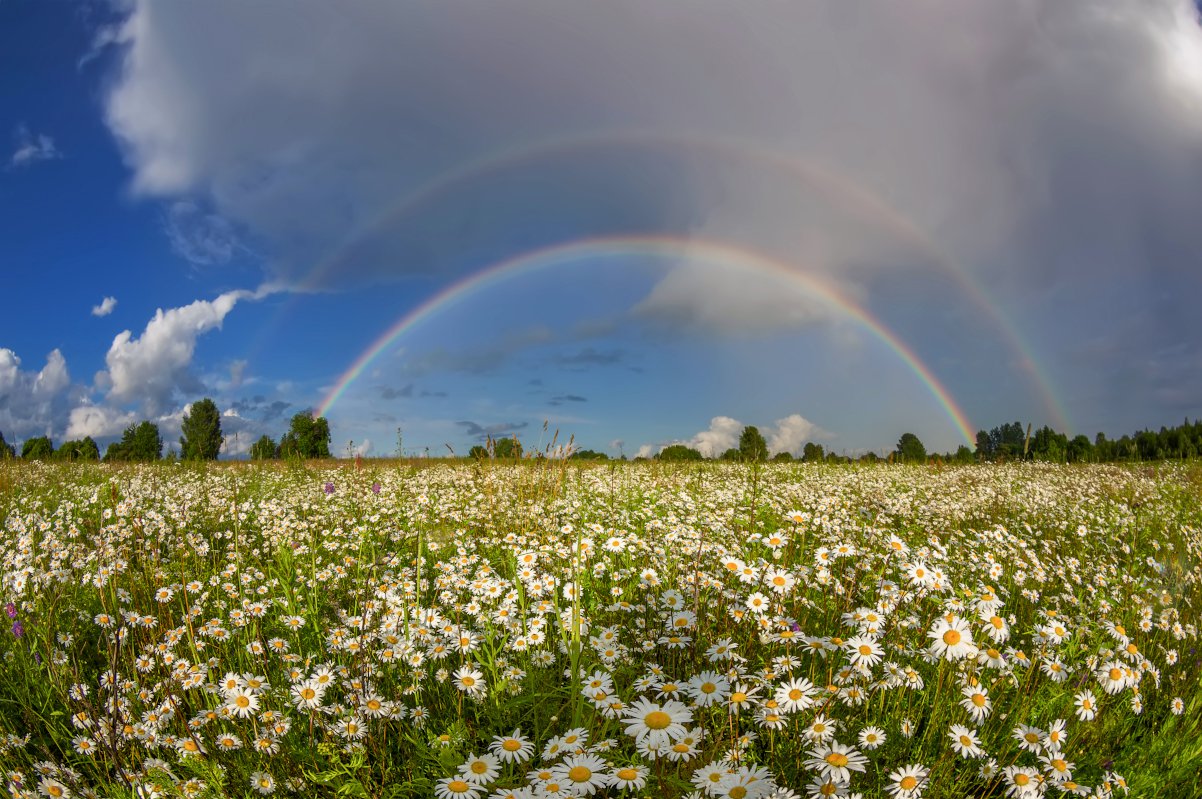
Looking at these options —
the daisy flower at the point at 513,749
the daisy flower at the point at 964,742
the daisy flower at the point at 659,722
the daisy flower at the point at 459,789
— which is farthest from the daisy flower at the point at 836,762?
the daisy flower at the point at 459,789

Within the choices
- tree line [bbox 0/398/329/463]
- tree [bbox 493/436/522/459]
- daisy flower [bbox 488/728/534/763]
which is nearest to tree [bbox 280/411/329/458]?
tree line [bbox 0/398/329/463]

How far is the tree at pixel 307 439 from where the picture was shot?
14.1 m

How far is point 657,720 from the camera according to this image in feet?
6.59

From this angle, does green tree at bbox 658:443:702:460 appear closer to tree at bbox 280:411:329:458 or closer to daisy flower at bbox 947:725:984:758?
tree at bbox 280:411:329:458

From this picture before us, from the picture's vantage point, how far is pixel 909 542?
6547 mm

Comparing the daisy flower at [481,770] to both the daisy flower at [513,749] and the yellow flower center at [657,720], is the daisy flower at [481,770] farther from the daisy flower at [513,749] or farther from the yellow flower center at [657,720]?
the yellow flower center at [657,720]

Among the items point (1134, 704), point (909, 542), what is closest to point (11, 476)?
point (909, 542)

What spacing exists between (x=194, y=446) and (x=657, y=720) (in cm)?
1444

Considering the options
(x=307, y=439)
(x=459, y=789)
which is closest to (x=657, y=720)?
(x=459, y=789)

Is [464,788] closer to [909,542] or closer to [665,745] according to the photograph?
[665,745]

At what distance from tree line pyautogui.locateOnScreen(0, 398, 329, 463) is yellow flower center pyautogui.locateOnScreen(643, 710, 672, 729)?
11.6 meters

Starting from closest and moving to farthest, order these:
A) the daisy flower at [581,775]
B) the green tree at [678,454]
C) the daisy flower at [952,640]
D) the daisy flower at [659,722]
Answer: the daisy flower at [581,775]
the daisy flower at [659,722]
the daisy flower at [952,640]
the green tree at [678,454]

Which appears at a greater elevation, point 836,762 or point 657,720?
point 657,720

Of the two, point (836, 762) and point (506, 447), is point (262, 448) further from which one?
point (836, 762)
